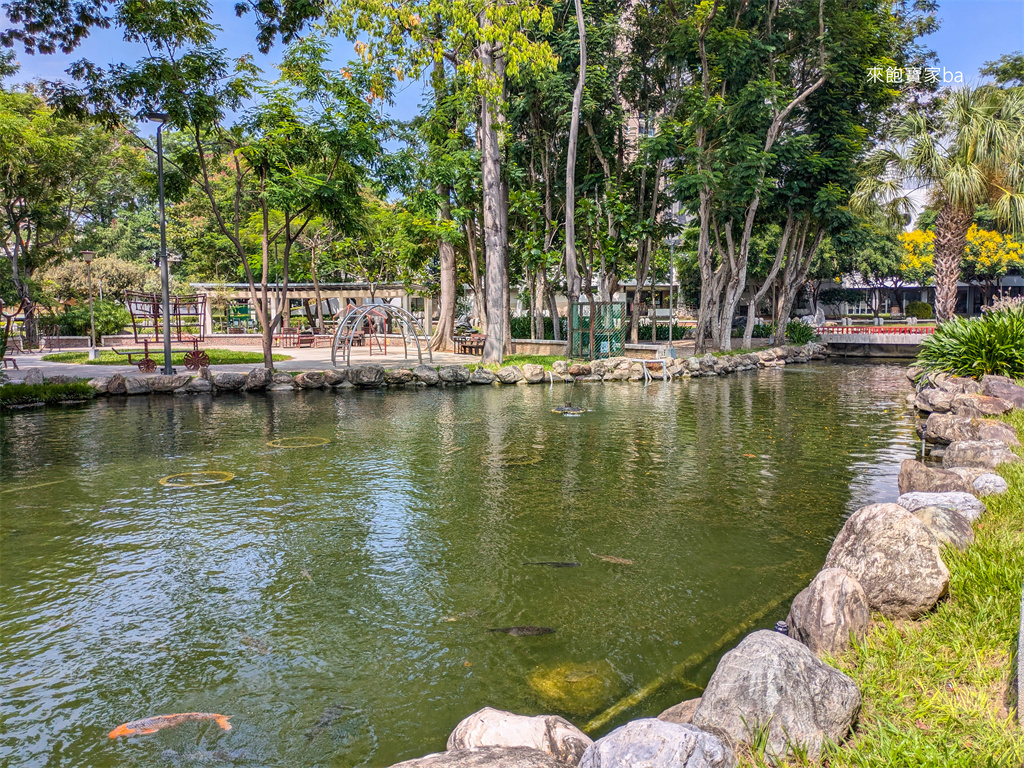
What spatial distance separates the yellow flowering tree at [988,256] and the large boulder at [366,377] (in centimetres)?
3020

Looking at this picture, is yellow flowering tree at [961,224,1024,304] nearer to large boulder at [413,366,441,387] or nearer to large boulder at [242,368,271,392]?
large boulder at [413,366,441,387]

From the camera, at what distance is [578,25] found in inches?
821

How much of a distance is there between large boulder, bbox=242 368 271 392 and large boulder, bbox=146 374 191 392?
1277 mm

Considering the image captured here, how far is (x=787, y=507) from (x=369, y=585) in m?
4.17

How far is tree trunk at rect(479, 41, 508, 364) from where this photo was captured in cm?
2019

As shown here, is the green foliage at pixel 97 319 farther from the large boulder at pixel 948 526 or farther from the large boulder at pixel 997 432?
the large boulder at pixel 948 526

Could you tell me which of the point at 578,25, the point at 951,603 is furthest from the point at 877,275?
the point at 951,603

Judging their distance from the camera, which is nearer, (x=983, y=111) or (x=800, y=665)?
(x=800, y=665)

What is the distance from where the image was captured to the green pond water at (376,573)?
362cm

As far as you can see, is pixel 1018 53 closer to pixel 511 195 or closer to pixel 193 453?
pixel 511 195

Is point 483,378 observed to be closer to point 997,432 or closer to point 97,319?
point 997,432

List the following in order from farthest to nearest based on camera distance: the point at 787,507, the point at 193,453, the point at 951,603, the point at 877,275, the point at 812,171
A: the point at 877,275 < the point at 812,171 < the point at 193,453 < the point at 787,507 < the point at 951,603

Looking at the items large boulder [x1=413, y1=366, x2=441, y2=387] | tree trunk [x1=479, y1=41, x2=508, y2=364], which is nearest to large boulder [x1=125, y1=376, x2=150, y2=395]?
large boulder [x1=413, y1=366, x2=441, y2=387]

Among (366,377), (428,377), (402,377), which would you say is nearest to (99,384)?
(366,377)
